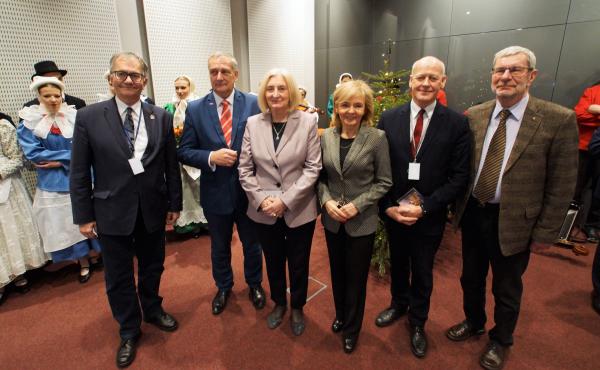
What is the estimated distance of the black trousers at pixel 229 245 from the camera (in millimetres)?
2574

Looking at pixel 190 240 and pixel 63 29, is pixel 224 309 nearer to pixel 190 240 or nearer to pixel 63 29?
pixel 190 240

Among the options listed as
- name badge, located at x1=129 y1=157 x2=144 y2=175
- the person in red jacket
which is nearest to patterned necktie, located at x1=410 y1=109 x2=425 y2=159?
name badge, located at x1=129 y1=157 x2=144 y2=175

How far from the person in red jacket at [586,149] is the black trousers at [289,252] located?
12.6 feet

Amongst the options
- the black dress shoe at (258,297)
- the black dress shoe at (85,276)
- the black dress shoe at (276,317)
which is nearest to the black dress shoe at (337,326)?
the black dress shoe at (276,317)

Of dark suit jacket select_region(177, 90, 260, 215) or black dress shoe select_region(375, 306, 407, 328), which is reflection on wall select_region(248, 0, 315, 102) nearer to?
dark suit jacket select_region(177, 90, 260, 215)

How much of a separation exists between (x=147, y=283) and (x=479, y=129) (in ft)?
8.30

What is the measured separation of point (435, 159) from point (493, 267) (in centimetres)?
80

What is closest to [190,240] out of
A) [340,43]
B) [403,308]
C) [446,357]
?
[403,308]

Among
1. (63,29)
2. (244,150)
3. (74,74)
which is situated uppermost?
(63,29)

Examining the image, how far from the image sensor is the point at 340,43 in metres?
6.98

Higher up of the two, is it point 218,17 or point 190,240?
point 218,17

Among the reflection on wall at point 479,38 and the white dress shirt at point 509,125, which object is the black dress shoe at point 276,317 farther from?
the reflection on wall at point 479,38

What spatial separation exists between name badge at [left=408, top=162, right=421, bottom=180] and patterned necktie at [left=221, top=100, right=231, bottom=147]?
1267 mm

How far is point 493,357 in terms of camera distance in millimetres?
2121
